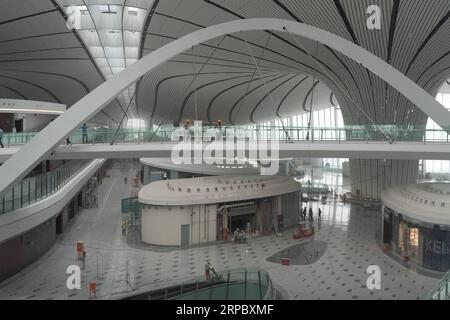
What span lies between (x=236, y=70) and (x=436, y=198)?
18998 millimetres

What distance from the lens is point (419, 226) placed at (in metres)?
16.3

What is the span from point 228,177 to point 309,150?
7388 mm

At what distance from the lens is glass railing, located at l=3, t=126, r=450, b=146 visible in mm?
16422

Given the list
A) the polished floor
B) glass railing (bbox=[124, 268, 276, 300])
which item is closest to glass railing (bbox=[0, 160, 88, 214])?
the polished floor

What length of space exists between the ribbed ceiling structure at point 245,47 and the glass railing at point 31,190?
6866 mm

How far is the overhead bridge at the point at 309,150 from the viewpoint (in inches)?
601

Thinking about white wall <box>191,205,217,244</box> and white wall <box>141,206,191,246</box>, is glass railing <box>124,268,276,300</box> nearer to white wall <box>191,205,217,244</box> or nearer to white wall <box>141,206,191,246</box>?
white wall <box>141,206,191,246</box>

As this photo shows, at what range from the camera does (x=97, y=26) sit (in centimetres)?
2400

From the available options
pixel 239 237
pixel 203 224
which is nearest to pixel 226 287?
pixel 239 237

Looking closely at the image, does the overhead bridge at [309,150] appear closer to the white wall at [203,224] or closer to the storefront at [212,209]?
the storefront at [212,209]

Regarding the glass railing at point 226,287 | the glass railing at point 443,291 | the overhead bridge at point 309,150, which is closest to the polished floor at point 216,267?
the glass railing at point 226,287

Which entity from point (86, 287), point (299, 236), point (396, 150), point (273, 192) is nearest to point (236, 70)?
point (273, 192)

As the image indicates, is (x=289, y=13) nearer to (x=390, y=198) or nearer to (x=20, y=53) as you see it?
(x=390, y=198)

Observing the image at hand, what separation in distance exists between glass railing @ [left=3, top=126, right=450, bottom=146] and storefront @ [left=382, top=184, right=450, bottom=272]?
267 centimetres
